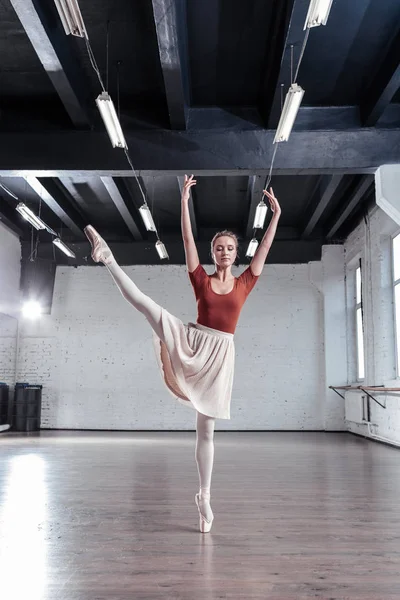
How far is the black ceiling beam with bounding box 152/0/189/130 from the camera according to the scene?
16.0 ft

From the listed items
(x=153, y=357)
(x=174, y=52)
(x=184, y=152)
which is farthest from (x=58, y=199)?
(x=174, y=52)

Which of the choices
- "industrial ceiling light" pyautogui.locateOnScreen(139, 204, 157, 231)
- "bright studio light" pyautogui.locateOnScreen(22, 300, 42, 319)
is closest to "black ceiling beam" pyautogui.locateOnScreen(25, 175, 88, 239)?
"industrial ceiling light" pyautogui.locateOnScreen(139, 204, 157, 231)

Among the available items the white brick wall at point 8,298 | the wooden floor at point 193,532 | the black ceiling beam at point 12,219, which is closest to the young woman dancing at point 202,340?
the wooden floor at point 193,532

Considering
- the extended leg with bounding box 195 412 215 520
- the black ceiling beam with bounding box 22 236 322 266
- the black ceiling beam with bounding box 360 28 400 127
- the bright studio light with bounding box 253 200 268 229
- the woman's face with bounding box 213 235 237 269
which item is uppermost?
the black ceiling beam with bounding box 360 28 400 127

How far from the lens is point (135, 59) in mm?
6137

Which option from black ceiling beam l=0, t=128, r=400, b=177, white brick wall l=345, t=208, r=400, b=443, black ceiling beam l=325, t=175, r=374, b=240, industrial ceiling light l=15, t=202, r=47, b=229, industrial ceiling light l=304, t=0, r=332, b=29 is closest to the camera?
industrial ceiling light l=304, t=0, r=332, b=29

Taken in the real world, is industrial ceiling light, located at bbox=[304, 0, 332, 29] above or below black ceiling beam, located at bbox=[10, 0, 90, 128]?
below

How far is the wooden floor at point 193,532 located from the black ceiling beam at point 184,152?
3482mm

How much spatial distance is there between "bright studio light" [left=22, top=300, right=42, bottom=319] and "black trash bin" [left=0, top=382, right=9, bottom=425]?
1.79 metres

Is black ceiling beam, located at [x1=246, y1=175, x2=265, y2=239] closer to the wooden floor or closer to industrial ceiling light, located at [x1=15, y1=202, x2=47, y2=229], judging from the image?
industrial ceiling light, located at [x1=15, y1=202, x2=47, y2=229]

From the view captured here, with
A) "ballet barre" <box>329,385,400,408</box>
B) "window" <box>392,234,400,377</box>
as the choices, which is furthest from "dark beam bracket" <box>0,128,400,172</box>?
"ballet barre" <box>329,385,400,408</box>

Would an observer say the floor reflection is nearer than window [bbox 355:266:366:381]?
Yes

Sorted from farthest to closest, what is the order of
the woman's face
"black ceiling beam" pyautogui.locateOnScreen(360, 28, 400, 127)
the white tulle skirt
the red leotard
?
"black ceiling beam" pyautogui.locateOnScreen(360, 28, 400, 127) → the woman's face → the red leotard → the white tulle skirt

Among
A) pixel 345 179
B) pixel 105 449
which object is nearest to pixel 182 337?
pixel 105 449
